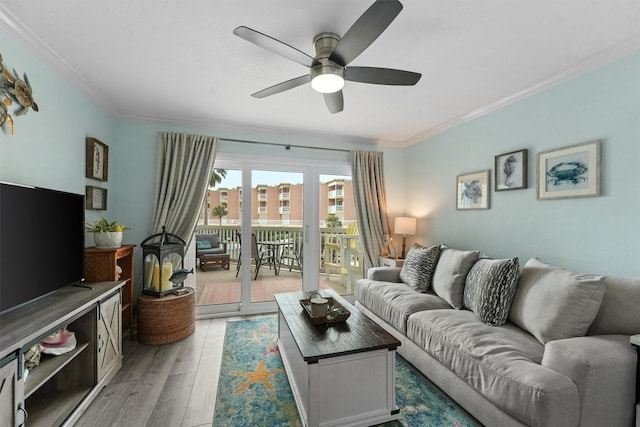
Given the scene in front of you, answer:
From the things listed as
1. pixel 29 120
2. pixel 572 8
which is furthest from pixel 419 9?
pixel 29 120

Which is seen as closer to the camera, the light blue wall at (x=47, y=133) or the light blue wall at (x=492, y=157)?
the light blue wall at (x=47, y=133)

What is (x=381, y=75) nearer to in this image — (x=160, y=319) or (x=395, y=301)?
(x=395, y=301)

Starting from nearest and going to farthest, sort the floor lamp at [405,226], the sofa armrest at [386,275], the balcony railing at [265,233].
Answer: the sofa armrest at [386,275]
the balcony railing at [265,233]
the floor lamp at [405,226]

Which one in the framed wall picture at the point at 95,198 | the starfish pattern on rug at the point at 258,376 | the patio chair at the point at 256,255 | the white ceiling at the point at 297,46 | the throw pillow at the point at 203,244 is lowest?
the starfish pattern on rug at the point at 258,376

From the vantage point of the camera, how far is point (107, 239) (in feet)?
8.15

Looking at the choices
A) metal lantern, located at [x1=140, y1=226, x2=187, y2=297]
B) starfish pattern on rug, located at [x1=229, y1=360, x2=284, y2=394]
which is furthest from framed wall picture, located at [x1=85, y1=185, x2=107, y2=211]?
starfish pattern on rug, located at [x1=229, y1=360, x2=284, y2=394]

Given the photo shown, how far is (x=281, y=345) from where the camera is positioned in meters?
2.55

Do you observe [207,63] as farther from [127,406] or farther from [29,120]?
[127,406]

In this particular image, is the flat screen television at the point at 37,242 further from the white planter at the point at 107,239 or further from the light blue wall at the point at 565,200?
the light blue wall at the point at 565,200

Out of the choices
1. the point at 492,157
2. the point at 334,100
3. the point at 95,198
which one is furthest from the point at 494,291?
the point at 95,198

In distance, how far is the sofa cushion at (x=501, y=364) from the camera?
1314 mm

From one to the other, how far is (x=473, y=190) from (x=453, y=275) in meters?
1.12

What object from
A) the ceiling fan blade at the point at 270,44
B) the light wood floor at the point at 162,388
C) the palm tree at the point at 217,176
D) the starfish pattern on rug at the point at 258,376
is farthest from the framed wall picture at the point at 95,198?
the ceiling fan blade at the point at 270,44

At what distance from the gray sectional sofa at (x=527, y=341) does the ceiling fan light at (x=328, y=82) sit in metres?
1.83
